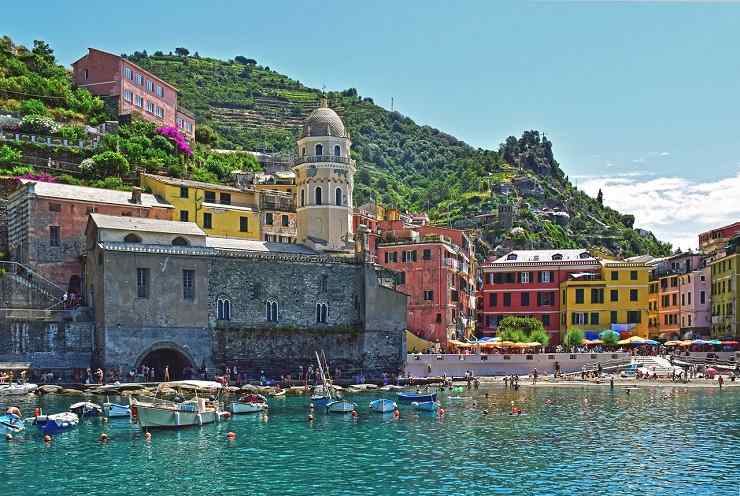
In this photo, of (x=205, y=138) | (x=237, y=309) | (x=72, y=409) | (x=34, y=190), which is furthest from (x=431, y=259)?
(x=205, y=138)

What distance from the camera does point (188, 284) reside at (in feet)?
208

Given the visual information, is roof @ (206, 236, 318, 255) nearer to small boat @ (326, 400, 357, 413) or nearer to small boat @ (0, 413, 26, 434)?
small boat @ (326, 400, 357, 413)

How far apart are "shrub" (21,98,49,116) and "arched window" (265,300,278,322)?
35255 mm

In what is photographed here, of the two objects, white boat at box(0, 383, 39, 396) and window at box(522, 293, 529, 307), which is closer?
white boat at box(0, 383, 39, 396)

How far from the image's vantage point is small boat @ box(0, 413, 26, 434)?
42594 millimetres

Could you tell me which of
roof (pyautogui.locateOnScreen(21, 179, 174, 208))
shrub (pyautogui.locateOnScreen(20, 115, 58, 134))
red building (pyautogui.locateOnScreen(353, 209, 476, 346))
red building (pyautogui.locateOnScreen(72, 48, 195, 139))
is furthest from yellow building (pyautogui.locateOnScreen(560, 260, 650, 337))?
shrub (pyautogui.locateOnScreen(20, 115, 58, 134))

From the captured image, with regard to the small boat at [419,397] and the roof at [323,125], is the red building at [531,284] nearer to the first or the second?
the roof at [323,125]

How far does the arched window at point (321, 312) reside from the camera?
69250mm

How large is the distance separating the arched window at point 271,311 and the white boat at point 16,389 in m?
17.7

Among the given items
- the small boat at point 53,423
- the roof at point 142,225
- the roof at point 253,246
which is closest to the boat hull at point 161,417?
the small boat at point 53,423

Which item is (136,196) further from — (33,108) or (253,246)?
(33,108)

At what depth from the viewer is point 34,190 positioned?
64.1 metres

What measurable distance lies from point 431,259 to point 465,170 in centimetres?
10227

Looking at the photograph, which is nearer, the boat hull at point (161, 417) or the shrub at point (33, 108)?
the boat hull at point (161, 417)
